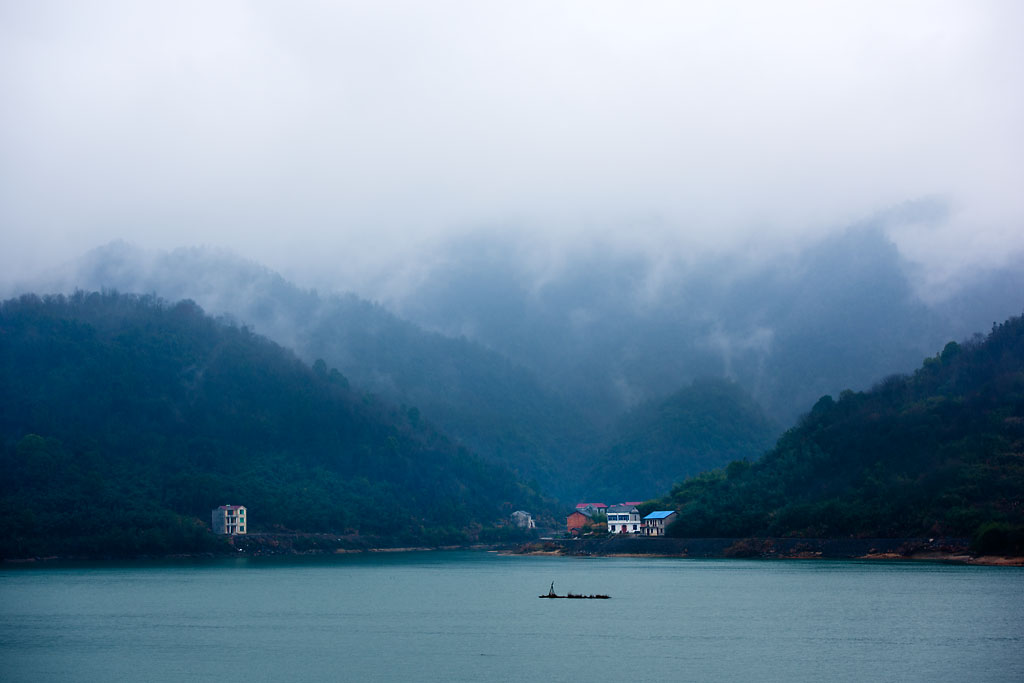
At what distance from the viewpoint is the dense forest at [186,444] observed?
124312 mm

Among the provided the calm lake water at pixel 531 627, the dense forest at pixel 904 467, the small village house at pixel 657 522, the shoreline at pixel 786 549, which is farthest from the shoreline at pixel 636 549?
the calm lake water at pixel 531 627

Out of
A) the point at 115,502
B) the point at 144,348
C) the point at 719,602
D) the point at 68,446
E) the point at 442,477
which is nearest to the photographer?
the point at 719,602

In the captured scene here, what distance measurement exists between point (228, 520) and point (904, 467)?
77.7m

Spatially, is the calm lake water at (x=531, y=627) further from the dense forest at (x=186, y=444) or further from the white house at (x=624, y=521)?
the white house at (x=624, y=521)

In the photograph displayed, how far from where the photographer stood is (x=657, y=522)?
4897 inches

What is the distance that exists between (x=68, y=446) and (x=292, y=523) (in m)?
28.7

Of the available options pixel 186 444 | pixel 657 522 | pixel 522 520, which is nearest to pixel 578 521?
pixel 522 520

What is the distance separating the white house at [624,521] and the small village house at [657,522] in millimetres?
1821

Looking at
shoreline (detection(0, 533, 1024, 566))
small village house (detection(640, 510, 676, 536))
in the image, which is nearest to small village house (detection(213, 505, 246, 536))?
shoreline (detection(0, 533, 1024, 566))

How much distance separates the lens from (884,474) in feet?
335

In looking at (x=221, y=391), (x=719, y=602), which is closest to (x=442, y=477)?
(x=221, y=391)

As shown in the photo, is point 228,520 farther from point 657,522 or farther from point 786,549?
point 786,549

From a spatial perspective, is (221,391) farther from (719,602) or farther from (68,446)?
(719,602)

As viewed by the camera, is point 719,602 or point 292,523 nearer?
point 719,602
